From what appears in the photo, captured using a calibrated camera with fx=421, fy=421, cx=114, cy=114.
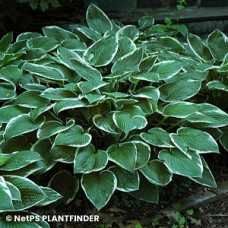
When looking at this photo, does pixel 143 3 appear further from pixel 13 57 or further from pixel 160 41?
pixel 13 57

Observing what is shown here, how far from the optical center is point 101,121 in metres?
2.25

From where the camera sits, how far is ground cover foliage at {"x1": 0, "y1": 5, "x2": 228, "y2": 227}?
82.7 inches

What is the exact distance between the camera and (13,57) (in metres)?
2.64

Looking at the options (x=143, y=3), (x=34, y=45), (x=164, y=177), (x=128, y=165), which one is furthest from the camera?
(x=143, y=3)

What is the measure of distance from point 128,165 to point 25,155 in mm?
513

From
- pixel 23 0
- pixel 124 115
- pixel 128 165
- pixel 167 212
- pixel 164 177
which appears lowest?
pixel 167 212

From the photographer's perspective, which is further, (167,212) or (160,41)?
(160,41)

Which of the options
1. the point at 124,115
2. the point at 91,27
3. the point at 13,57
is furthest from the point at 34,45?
the point at 124,115

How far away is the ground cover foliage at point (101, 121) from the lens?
210cm

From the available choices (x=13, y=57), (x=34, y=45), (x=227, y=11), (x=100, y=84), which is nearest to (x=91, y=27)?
(x=34, y=45)

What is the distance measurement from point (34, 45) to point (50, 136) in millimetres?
903

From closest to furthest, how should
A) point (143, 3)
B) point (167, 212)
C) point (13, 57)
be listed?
point (167, 212) < point (13, 57) < point (143, 3)

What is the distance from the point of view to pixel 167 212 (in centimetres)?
239

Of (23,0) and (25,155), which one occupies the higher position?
(23,0)
